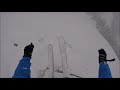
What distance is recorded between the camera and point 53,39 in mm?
2518

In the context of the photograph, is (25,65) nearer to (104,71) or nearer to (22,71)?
(22,71)

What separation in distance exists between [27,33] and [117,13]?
102cm

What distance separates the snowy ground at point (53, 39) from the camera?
8.21 ft

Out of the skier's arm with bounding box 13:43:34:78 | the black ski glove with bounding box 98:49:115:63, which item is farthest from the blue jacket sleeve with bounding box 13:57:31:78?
the black ski glove with bounding box 98:49:115:63

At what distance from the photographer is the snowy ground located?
8.21ft

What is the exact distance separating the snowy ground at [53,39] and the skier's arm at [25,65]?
4 cm

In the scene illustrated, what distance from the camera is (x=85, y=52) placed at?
2541 millimetres

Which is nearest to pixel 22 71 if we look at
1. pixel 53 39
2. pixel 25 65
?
pixel 25 65

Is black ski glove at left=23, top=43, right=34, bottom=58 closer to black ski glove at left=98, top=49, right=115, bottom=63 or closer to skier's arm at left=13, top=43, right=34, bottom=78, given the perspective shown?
skier's arm at left=13, top=43, right=34, bottom=78

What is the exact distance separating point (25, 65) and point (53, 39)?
1.37 feet

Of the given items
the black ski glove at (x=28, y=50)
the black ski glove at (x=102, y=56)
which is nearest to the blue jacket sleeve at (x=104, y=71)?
the black ski glove at (x=102, y=56)

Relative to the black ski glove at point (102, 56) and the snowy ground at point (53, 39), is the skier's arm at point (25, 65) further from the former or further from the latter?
the black ski glove at point (102, 56)
